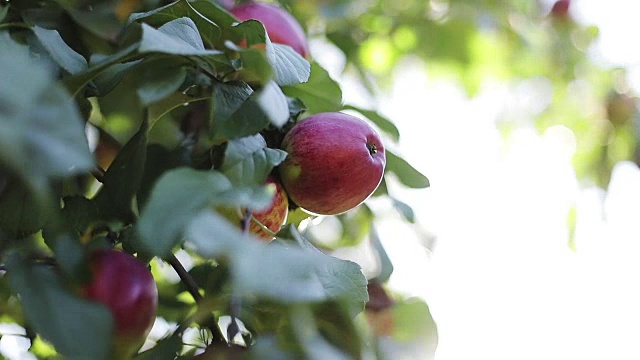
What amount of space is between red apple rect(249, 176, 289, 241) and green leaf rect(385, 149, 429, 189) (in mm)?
106

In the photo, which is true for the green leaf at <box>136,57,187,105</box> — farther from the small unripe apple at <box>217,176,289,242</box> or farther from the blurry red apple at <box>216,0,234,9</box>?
the blurry red apple at <box>216,0,234,9</box>

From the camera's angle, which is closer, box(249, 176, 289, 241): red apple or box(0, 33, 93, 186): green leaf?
box(0, 33, 93, 186): green leaf

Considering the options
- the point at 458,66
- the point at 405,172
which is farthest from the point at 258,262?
the point at 458,66

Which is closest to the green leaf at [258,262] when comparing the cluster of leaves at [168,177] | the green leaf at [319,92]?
the cluster of leaves at [168,177]

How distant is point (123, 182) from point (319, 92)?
5.9 inches

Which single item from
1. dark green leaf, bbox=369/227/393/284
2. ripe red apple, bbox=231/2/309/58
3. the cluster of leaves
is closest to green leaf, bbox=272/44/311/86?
the cluster of leaves

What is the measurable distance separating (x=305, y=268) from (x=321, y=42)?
679mm

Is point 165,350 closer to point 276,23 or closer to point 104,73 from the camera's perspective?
point 104,73

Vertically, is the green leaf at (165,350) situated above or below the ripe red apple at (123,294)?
below

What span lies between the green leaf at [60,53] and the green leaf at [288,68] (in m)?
0.10

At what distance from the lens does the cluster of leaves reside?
0.93 feet

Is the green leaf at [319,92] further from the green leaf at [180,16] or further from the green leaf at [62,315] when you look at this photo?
the green leaf at [62,315]

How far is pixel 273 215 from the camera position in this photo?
47 cm

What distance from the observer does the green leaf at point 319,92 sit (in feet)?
1.71
